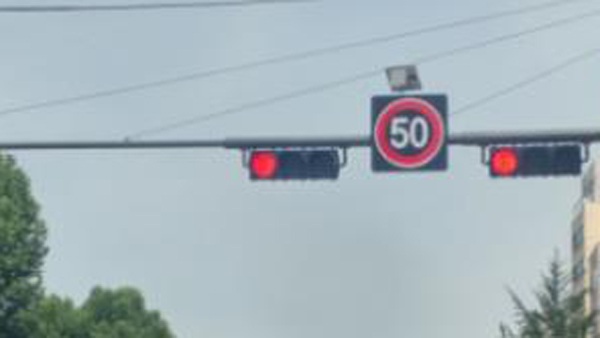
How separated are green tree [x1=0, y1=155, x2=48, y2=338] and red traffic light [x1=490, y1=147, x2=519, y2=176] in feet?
173

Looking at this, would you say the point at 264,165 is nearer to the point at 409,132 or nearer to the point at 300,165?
the point at 300,165

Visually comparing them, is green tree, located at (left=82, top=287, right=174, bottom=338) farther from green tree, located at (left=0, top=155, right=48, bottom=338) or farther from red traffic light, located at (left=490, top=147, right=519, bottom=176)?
red traffic light, located at (left=490, top=147, right=519, bottom=176)

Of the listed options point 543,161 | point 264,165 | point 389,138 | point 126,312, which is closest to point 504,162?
point 543,161

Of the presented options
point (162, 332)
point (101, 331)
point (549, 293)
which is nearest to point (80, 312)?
point (101, 331)

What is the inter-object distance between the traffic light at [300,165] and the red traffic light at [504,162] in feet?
5.88

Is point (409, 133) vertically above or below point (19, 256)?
below

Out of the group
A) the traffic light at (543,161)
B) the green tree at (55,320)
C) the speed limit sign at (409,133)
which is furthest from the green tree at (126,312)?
the traffic light at (543,161)

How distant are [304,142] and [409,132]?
125 centimetres

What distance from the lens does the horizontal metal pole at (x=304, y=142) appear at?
24219mm

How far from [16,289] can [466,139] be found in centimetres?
5410

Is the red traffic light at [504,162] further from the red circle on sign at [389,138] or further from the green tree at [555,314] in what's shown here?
the green tree at [555,314]

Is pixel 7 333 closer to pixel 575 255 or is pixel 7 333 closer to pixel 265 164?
pixel 265 164

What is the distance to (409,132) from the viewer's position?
79.8 ft

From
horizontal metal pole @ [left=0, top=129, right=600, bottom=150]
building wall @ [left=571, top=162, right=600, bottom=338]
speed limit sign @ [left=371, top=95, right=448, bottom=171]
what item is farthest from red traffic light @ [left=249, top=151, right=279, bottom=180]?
building wall @ [left=571, top=162, right=600, bottom=338]
